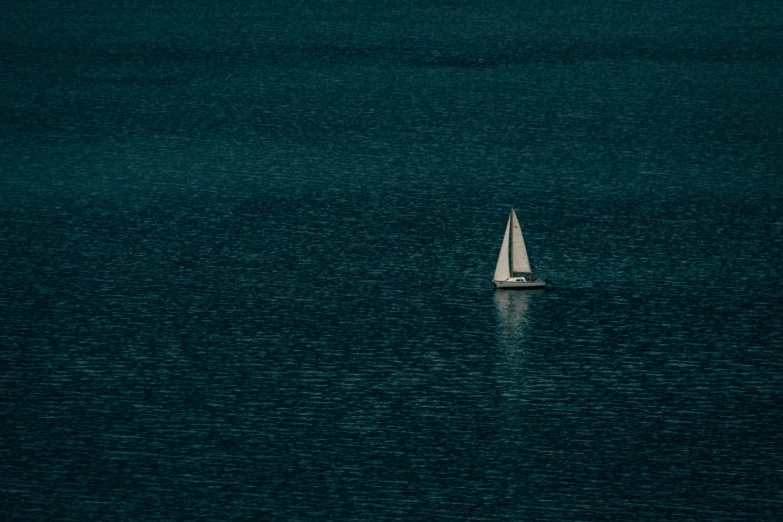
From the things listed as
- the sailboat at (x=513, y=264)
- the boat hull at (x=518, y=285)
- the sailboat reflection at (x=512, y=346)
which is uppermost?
the sailboat at (x=513, y=264)

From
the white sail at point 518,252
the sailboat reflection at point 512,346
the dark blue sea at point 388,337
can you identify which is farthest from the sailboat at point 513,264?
the dark blue sea at point 388,337

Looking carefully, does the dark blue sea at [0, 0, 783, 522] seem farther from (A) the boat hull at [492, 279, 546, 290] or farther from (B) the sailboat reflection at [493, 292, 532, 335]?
(A) the boat hull at [492, 279, 546, 290]

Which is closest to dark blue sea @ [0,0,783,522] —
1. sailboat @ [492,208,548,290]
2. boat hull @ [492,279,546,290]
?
boat hull @ [492,279,546,290]

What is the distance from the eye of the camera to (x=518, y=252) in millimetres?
139625

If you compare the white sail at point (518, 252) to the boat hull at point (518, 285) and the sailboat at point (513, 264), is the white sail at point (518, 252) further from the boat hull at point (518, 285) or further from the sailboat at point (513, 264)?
the boat hull at point (518, 285)

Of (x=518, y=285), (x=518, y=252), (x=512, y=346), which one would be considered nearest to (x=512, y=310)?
(x=518, y=285)

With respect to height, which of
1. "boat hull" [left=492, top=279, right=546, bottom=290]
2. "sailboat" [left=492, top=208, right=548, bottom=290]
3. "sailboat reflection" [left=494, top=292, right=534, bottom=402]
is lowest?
"sailboat reflection" [left=494, top=292, right=534, bottom=402]

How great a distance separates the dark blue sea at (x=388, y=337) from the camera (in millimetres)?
102062

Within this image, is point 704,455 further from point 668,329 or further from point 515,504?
point 668,329

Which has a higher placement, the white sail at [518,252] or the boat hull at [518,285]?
the white sail at [518,252]

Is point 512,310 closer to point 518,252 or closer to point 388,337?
point 518,252

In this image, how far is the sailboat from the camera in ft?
454

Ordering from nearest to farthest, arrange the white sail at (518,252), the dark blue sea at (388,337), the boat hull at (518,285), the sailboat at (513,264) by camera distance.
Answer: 1. the dark blue sea at (388,337)
2. the sailboat at (513,264)
3. the boat hull at (518,285)
4. the white sail at (518,252)

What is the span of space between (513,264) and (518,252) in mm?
1291
